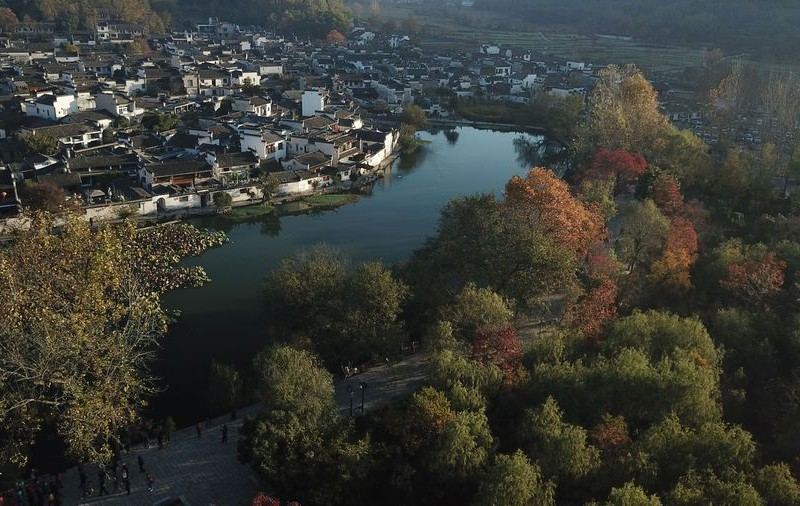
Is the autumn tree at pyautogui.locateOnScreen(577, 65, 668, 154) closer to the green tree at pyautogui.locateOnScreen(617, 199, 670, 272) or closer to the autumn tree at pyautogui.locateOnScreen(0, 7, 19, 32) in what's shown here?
the green tree at pyautogui.locateOnScreen(617, 199, 670, 272)

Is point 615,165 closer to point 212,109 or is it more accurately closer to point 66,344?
point 66,344

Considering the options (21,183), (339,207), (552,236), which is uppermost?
(552,236)

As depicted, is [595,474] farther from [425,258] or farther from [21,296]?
[21,296]

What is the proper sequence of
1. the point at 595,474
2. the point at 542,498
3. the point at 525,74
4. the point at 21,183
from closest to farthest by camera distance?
1. the point at 542,498
2. the point at 595,474
3. the point at 21,183
4. the point at 525,74

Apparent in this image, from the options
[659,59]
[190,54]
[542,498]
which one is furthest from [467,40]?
[542,498]

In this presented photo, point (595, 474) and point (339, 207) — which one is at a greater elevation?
point (595, 474)

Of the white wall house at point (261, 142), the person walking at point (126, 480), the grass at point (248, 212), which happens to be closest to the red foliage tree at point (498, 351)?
the person walking at point (126, 480)

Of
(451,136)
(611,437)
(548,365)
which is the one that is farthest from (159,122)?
(611,437)

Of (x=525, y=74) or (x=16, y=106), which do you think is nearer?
(x=16, y=106)
